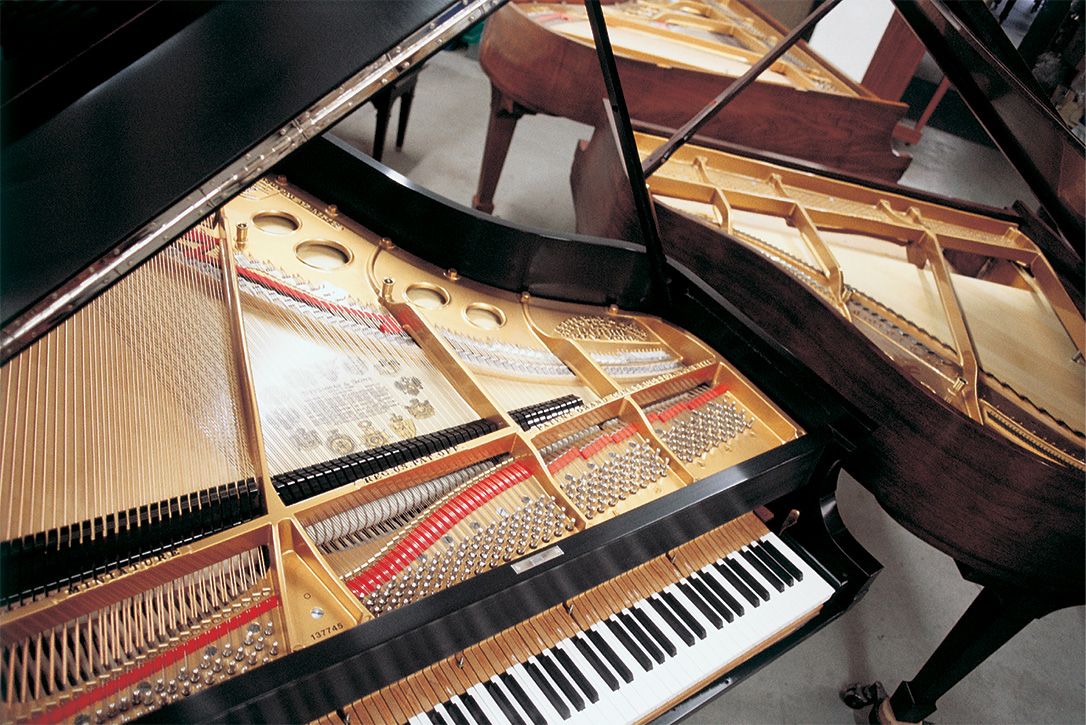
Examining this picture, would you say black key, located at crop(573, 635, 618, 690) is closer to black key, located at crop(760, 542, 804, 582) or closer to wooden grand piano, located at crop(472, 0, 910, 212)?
black key, located at crop(760, 542, 804, 582)

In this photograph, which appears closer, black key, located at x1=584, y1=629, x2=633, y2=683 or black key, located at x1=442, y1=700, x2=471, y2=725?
black key, located at x1=442, y1=700, x2=471, y2=725

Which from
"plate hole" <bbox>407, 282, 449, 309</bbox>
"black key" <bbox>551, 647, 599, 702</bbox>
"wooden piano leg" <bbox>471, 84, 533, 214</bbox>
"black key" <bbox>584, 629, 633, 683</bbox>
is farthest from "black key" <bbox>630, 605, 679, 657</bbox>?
"wooden piano leg" <bbox>471, 84, 533, 214</bbox>

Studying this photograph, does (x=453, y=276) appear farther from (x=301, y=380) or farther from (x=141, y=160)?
(x=141, y=160)

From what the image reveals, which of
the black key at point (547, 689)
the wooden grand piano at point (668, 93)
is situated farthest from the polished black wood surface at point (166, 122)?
the wooden grand piano at point (668, 93)

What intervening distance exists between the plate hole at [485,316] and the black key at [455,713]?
3.82ft

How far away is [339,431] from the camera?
171 cm

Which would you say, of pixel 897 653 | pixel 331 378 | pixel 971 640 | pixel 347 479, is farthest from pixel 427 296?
pixel 897 653

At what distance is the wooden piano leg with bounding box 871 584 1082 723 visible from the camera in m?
2.16

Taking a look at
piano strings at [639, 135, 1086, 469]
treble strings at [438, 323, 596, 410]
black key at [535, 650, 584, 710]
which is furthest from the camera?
Result: piano strings at [639, 135, 1086, 469]

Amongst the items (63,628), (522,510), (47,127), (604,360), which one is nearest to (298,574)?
(63,628)

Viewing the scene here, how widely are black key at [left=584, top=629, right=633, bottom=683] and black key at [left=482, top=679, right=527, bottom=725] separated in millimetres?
275

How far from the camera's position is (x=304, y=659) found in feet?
3.84

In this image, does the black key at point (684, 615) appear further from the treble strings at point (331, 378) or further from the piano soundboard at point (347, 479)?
the treble strings at point (331, 378)

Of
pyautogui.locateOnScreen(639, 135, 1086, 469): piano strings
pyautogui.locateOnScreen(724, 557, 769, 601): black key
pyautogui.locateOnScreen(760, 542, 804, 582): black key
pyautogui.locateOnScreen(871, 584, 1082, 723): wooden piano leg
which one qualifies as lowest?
pyautogui.locateOnScreen(871, 584, 1082, 723): wooden piano leg
